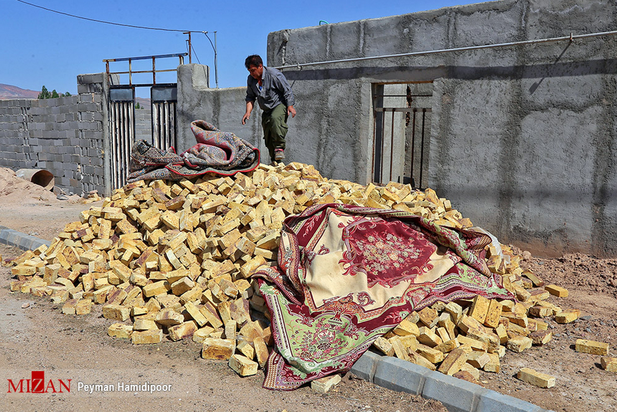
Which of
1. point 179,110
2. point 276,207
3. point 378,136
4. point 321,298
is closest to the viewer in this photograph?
point 321,298

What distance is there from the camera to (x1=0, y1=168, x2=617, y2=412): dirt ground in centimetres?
297

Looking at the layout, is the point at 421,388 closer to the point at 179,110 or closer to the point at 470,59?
the point at 470,59

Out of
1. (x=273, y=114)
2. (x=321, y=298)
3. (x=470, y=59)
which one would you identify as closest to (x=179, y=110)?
(x=273, y=114)

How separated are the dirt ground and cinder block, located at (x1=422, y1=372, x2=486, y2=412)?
0.06 meters

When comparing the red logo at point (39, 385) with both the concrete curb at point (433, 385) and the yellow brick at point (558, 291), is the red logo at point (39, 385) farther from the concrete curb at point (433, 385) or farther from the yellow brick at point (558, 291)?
the yellow brick at point (558, 291)

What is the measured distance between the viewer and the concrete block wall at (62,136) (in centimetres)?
1170

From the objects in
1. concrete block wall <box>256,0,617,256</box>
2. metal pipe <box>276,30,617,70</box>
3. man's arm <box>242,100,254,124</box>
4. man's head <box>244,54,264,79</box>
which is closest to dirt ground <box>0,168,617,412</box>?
concrete block wall <box>256,0,617,256</box>

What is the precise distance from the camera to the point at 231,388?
3.19 m

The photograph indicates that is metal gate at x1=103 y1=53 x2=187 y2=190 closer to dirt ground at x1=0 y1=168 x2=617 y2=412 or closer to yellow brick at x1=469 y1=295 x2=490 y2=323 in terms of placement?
dirt ground at x1=0 y1=168 x2=617 y2=412

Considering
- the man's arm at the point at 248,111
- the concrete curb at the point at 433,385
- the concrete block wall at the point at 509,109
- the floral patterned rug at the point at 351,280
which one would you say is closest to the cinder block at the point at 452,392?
the concrete curb at the point at 433,385

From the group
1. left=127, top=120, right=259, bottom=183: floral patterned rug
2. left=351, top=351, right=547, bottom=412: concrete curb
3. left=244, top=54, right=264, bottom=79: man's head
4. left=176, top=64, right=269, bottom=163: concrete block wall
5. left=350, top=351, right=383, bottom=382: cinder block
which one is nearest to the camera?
left=351, top=351, right=547, bottom=412: concrete curb

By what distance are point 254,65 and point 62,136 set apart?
27.1 ft

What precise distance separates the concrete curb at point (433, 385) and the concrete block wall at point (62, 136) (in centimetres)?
1001

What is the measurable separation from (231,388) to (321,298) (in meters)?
0.93
